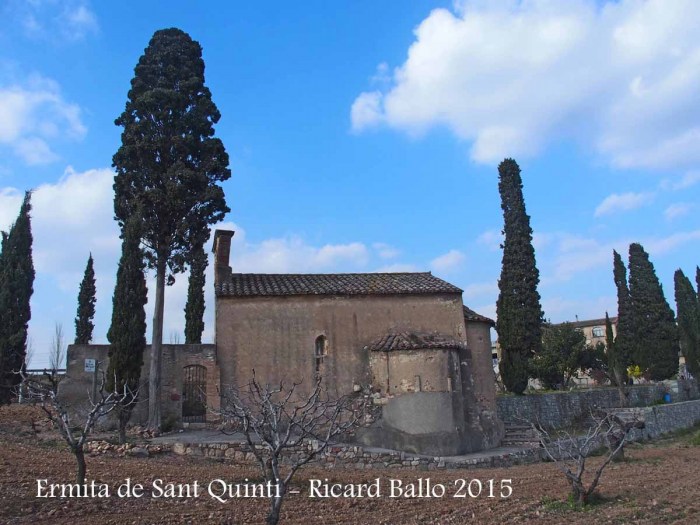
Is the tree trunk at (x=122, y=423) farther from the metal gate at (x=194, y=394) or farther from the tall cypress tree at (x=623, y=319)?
the tall cypress tree at (x=623, y=319)

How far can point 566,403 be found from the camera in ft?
92.2

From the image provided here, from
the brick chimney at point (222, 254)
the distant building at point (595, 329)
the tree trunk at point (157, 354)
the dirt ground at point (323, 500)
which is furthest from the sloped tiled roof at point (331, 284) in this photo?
the distant building at point (595, 329)

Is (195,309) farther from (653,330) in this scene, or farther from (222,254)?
(653,330)

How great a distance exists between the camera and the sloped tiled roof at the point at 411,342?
18375mm

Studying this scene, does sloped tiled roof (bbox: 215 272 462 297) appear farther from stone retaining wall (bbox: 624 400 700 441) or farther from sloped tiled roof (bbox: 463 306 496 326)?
stone retaining wall (bbox: 624 400 700 441)

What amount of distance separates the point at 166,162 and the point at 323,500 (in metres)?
13.6

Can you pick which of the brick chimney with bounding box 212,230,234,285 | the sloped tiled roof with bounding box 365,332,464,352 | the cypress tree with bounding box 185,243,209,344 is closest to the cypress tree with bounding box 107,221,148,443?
the brick chimney with bounding box 212,230,234,285

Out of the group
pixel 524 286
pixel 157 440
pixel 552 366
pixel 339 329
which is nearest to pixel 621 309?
pixel 552 366

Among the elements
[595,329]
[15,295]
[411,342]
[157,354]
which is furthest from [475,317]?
[595,329]

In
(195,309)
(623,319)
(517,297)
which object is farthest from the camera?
(623,319)

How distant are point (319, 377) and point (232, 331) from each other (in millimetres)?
3448

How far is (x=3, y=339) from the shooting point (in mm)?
18391

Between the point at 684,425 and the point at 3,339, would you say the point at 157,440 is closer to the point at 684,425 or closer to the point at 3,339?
the point at 3,339

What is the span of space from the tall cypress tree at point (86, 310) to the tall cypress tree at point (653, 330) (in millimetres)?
33679
